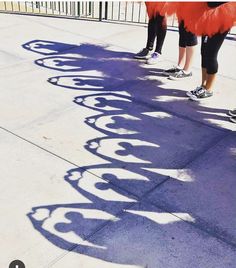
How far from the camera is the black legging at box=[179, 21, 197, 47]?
539 cm

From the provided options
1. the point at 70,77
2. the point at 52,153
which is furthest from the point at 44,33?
the point at 52,153

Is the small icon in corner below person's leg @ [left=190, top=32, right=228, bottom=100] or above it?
below

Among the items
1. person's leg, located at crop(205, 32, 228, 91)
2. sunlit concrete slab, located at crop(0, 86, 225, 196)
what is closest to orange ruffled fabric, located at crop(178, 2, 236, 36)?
person's leg, located at crop(205, 32, 228, 91)

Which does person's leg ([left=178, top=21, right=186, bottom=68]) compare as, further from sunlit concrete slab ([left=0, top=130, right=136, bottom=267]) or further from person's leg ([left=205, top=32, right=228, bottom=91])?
sunlit concrete slab ([left=0, top=130, right=136, bottom=267])

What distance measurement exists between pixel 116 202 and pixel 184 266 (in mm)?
823

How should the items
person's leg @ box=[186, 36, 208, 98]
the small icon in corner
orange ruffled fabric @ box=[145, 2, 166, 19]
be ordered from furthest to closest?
orange ruffled fabric @ box=[145, 2, 166, 19]
person's leg @ box=[186, 36, 208, 98]
the small icon in corner

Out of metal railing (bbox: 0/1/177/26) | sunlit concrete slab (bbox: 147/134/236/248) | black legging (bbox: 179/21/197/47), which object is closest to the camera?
sunlit concrete slab (bbox: 147/134/236/248)

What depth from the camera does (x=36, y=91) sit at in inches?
208

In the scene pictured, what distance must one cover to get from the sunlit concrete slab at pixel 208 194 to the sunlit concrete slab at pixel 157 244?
0.10 meters

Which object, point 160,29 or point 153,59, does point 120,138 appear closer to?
point 153,59

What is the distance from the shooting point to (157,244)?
122 inches

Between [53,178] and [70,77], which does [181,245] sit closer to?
[53,178]

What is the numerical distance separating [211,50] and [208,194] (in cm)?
195

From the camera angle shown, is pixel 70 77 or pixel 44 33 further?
pixel 44 33
